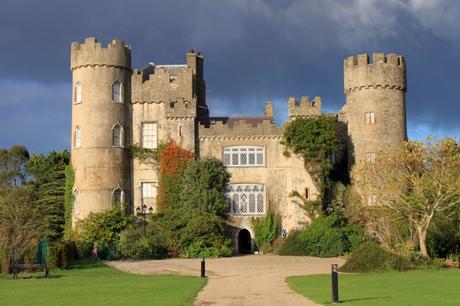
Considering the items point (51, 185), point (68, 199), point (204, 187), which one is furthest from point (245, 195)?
point (51, 185)

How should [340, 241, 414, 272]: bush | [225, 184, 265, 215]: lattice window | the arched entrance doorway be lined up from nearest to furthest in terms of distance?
[340, 241, 414, 272]: bush
[225, 184, 265, 215]: lattice window
the arched entrance doorway

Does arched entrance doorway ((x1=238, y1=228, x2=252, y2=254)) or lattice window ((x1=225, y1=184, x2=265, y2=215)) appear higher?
lattice window ((x1=225, y1=184, x2=265, y2=215))

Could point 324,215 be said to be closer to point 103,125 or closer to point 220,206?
point 220,206

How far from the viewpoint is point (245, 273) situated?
105 feet

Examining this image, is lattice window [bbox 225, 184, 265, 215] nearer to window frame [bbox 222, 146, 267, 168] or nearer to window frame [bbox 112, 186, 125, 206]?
window frame [bbox 222, 146, 267, 168]

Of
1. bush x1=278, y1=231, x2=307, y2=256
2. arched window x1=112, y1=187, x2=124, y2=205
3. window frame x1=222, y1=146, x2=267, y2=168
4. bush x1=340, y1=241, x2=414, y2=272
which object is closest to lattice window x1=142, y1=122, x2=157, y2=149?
arched window x1=112, y1=187, x2=124, y2=205

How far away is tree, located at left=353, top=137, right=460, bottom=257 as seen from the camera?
35406mm

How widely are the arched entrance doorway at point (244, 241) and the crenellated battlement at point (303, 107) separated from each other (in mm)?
9501

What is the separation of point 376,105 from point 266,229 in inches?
474

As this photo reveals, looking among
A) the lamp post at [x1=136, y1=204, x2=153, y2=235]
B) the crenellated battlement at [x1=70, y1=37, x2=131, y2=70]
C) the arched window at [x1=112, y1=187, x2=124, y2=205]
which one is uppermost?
the crenellated battlement at [x1=70, y1=37, x2=131, y2=70]

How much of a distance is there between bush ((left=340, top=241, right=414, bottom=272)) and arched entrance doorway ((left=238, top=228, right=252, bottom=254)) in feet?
60.6

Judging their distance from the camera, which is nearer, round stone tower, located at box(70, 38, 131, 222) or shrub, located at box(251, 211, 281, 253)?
round stone tower, located at box(70, 38, 131, 222)

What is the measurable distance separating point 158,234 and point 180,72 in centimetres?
1325

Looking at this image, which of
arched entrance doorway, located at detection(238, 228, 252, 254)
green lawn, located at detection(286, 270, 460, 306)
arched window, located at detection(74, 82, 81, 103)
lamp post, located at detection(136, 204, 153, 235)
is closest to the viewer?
green lawn, located at detection(286, 270, 460, 306)
